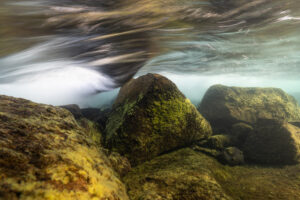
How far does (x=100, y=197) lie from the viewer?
5.84ft

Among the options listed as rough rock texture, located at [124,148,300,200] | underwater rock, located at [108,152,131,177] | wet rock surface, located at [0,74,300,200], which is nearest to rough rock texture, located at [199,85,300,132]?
wet rock surface, located at [0,74,300,200]

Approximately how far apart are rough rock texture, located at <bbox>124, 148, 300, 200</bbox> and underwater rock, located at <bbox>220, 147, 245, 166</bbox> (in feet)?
0.77

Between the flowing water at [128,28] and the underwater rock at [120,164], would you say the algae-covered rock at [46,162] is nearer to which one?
the underwater rock at [120,164]

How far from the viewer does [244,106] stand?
9.15 metres

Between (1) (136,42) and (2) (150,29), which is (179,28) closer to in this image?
(2) (150,29)

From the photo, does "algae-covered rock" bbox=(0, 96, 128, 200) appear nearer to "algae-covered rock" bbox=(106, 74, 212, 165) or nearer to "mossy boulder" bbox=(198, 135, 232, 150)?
"algae-covered rock" bbox=(106, 74, 212, 165)

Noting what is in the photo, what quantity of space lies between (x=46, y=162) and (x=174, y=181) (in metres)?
2.46

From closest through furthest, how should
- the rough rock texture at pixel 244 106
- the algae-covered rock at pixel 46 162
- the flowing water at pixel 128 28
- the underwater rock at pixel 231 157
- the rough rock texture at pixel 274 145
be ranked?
the algae-covered rock at pixel 46 162 < the flowing water at pixel 128 28 < the underwater rock at pixel 231 157 < the rough rock texture at pixel 274 145 < the rough rock texture at pixel 244 106

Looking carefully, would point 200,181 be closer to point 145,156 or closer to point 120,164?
point 145,156

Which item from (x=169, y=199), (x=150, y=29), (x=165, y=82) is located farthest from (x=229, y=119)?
(x=169, y=199)

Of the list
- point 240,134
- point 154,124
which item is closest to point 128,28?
point 154,124

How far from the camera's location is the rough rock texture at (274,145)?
499 centimetres

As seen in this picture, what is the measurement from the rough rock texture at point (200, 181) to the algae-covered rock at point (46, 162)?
1.10 m

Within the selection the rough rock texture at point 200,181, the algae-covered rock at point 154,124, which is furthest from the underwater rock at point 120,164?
the algae-covered rock at point 154,124
